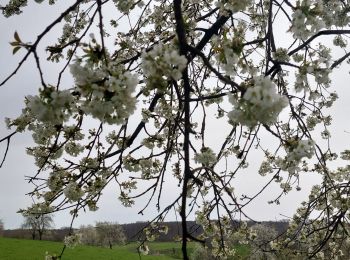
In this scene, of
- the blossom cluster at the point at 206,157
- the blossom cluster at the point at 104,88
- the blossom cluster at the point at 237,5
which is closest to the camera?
the blossom cluster at the point at 104,88

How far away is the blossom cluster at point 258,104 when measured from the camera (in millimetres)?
2174

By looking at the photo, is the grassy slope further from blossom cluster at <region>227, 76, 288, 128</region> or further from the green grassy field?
blossom cluster at <region>227, 76, 288, 128</region>

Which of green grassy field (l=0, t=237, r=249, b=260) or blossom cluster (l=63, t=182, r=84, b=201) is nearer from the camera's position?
blossom cluster (l=63, t=182, r=84, b=201)

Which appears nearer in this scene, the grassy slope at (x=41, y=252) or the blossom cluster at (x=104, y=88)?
the blossom cluster at (x=104, y=88)

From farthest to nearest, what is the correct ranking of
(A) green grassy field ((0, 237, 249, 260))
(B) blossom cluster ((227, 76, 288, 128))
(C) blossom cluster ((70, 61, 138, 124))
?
1. (A) green grassy field ((0, 237, 249, 260))
2. (C) blossom cluster ((70, 61, 138, 124))
3. (B) blossom cluster ((227, 76, 288, 128))

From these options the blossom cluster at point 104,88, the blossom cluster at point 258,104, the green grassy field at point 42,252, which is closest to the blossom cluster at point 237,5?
the blossom cluster at point 258,104

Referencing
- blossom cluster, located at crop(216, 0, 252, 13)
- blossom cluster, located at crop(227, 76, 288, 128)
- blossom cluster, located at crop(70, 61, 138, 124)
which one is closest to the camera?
blossom cluster, located at crop(227, 76, 288, 128)

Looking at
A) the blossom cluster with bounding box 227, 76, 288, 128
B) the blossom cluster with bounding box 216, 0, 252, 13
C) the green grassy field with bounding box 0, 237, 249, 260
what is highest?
the blossom cluster with bounding box 216, 0, 252, 13

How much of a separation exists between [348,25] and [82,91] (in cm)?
400

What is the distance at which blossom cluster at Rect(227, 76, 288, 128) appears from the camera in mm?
2174

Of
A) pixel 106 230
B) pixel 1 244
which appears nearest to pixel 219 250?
pixel 1 244

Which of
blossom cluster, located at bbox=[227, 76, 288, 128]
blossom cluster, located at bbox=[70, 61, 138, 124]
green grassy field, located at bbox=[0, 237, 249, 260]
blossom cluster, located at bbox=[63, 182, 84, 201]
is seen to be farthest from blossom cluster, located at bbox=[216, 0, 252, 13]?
green grassy field, located at bbox=[0, 237, 249, 260]

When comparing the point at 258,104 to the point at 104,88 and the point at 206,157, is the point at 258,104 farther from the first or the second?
the point at 206,157

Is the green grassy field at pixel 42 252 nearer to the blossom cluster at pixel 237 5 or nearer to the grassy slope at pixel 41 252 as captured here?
the grassy slope at pixel 41 252
